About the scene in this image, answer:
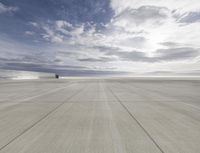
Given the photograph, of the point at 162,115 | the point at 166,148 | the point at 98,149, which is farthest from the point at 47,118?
the point at 162,115

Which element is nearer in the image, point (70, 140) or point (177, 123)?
point (70, 140)

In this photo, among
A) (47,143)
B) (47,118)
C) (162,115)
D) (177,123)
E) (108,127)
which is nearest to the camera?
(47,143)

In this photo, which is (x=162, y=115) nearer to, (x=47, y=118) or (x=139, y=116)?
(x=139, y=116)

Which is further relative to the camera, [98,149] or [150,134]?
[150,134]

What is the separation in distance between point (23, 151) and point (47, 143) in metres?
0.44

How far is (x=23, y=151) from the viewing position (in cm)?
264

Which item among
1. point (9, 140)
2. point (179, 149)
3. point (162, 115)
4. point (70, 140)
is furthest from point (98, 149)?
point (162, 115)

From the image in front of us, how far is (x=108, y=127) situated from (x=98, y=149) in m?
1.13

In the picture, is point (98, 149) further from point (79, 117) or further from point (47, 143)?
point (79, 117)

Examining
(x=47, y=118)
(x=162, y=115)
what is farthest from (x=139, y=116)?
(x=47, y=118)

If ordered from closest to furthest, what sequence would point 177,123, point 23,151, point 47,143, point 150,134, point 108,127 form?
point 23,151
point 47,143
point 150,134
point 108,127
point 177,123

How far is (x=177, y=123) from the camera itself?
416cm

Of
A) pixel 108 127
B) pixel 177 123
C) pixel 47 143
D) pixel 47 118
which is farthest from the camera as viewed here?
pixel 47 118

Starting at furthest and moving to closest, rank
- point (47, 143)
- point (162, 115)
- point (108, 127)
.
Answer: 1. point (162, 115)
2. point (108, 127)
3. point (47, 143)
